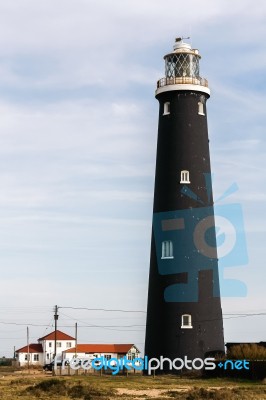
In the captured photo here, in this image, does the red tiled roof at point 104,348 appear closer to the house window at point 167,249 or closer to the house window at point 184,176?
the house window at point 167,249

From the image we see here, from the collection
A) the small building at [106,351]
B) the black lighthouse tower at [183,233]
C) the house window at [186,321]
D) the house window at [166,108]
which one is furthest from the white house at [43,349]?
the house window at [166,108]

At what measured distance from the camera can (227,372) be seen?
157 feet

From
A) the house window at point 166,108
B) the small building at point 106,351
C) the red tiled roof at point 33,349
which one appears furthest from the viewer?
the red tiled roof at point 33,349

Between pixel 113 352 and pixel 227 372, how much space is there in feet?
153

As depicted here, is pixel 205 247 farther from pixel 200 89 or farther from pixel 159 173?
pixel 200 89

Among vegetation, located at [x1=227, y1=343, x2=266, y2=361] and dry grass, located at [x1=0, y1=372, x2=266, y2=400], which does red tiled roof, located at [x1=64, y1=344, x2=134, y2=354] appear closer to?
vegetation, located at [x1=227, y1=343, x2=266, y2=361]

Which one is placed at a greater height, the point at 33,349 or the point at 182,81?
the point at 182,81

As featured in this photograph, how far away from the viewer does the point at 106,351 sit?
93875 mm

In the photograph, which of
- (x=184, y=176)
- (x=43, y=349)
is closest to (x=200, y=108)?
(x=184, y=176)

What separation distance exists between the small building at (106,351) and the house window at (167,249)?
142ft

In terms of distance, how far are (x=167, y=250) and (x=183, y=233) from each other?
5.37 feet

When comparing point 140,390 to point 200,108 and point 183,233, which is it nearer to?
point 183,233

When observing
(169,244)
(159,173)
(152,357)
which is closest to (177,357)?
(152,357)

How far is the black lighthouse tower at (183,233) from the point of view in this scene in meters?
49.7
